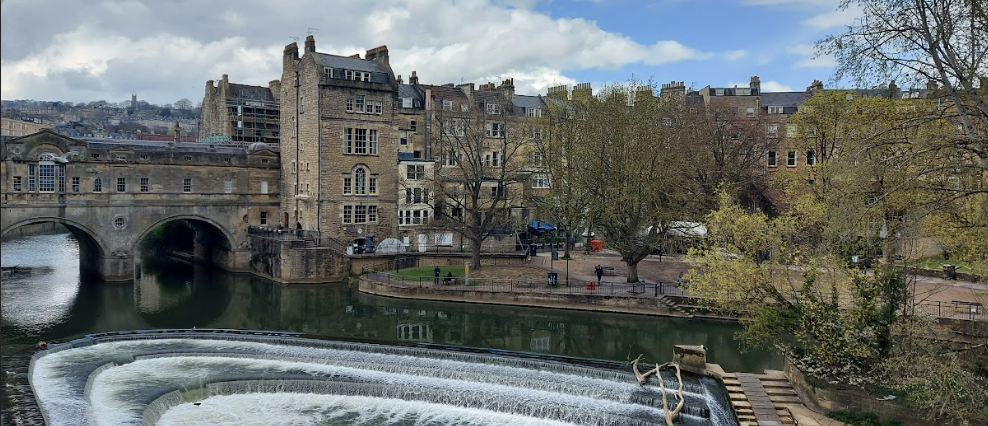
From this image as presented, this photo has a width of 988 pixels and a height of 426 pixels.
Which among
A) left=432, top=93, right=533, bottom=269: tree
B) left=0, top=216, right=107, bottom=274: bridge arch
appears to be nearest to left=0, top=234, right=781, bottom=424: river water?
left=0, top=216, right=107, bottom=274: bridge arch

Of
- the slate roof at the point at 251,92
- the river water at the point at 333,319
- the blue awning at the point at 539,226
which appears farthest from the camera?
the slate roof at the point at 251,92

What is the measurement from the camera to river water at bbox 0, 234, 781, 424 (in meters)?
30.6

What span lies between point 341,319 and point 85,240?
22218 millimetres

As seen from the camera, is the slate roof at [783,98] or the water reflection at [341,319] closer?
the water reflection at [341,319]

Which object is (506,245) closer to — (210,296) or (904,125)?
(210,296)

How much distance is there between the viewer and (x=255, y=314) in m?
37.8

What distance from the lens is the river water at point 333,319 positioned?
3064 cm

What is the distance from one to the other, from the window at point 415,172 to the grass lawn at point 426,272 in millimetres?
8424

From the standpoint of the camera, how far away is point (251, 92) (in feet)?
227

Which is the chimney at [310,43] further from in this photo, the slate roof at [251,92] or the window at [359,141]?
the slate roof at [251,92]

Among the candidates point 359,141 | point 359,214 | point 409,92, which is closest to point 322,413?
point 359,214

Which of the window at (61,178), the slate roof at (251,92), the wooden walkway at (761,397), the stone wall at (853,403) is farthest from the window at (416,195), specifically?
the stone wall at (853,403)

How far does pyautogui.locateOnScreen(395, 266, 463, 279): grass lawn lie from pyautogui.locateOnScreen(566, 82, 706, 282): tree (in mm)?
9045

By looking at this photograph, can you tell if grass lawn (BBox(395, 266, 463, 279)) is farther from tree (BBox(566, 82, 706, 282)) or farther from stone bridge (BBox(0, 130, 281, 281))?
stone bridge (BBox(0, 130, 281, 281))
